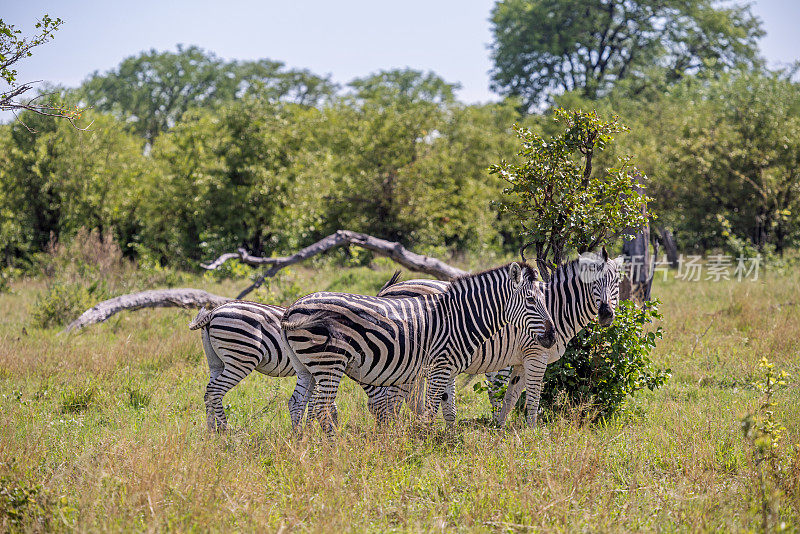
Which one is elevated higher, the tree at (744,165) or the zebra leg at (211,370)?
the tree at (744,165)

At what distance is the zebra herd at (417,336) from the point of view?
6.01m

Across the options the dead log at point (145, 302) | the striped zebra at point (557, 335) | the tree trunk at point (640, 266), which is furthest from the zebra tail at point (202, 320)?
the tree trunk at point (640, 266)

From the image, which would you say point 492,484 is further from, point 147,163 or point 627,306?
point 147,163

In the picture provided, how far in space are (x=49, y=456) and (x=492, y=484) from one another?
12.5ft

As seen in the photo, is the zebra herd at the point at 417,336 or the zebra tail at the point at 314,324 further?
the zebra herd at the point at 417,336

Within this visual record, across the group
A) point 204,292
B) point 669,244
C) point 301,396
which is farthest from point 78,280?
point 669,244

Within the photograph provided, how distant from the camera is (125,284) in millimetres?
14320

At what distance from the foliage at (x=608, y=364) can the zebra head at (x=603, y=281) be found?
1.13ft

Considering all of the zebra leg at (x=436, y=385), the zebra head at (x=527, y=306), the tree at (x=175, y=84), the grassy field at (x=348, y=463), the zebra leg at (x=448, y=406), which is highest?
the tree at (x=175, y=84)

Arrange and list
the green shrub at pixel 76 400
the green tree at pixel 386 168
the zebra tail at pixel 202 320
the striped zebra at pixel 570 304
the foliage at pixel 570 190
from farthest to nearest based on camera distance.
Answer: the green tree at pixel 386 168 < the green shrub at pixel 76 400 < the foliage at pixel 570 190 < the zebra tail at pixel 202 320 < the striped zebra at pixel 570 304

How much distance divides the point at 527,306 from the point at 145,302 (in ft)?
25.2

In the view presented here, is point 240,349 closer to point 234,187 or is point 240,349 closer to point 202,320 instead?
point 202,320

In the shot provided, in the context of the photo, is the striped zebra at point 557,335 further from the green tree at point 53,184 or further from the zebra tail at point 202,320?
the green tree at point 53,184

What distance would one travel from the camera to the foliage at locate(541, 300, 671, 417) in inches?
273
